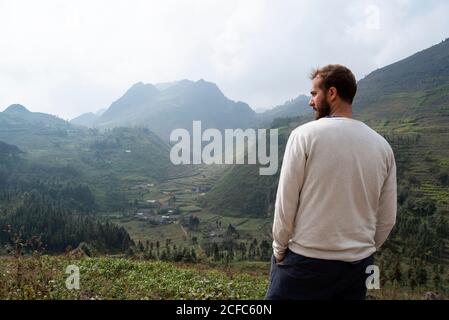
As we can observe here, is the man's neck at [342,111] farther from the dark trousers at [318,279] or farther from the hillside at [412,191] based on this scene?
the hillside at [412,191]

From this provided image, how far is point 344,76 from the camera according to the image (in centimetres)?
349

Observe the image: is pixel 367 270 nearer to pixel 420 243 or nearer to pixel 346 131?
pixel 346 131

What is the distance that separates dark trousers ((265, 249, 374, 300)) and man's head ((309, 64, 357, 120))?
133 centimetres

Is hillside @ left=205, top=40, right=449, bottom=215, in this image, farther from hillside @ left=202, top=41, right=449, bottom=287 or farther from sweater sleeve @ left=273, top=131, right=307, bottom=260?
sweater sleeve @ left=273, top=131, right=307, bottom=260

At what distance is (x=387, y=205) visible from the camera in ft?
12.2

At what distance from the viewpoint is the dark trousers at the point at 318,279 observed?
3391 millimetres

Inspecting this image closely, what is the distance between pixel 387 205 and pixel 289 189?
3.43ft

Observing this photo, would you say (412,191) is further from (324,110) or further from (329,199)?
(329,199)

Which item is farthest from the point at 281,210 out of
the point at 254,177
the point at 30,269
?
the point at 254,177

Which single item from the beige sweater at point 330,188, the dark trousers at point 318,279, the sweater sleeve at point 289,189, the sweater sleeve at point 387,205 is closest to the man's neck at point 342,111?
the beige sweater at point 330,188

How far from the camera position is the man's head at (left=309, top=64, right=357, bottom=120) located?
3.49 metres

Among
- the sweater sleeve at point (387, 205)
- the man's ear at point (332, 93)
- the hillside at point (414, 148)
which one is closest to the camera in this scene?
the man's ear at point (332, 93)
